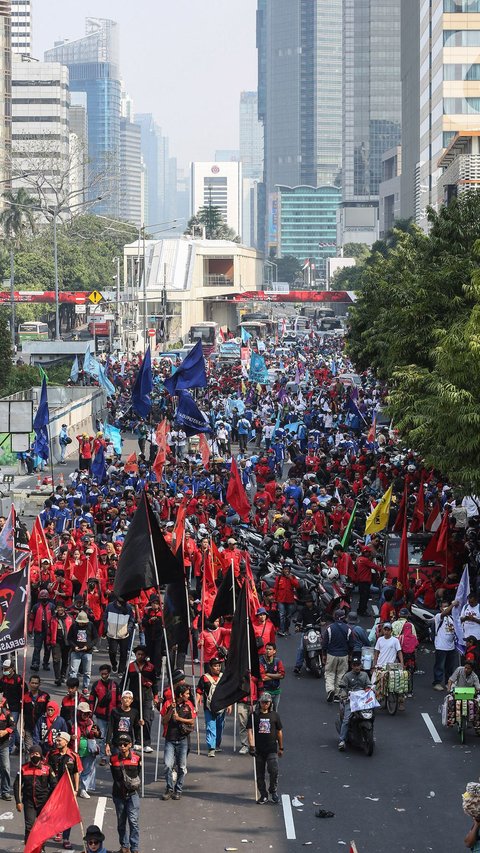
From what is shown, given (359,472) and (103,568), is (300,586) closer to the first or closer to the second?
(103,568)

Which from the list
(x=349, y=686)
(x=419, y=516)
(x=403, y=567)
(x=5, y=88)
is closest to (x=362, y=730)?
(x=349, y=686)

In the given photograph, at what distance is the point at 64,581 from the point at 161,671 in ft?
6.48

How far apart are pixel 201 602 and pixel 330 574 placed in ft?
11.6

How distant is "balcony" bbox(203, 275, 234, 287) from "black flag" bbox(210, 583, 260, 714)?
4365 inches

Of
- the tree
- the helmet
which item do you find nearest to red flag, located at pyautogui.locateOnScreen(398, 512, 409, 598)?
the helmet

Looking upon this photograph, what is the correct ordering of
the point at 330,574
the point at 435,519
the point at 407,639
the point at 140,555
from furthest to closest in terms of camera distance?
the point at 435,519 → the point at 330,574 → the point at 407,639 → the point at 140,555

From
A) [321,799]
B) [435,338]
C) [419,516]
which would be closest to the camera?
[321,799]

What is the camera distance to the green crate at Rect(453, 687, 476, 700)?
1599cm

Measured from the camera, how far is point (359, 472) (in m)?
31.6

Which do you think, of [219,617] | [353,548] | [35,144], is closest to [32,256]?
[35,144]

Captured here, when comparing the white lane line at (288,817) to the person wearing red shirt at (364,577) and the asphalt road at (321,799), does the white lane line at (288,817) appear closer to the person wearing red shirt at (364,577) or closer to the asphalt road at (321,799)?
the asphalt road at (321,799)

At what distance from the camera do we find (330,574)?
71.2 feet

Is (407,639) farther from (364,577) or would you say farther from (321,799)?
(364,577)

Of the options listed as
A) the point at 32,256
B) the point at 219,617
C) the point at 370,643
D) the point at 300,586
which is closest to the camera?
the point at 219,617
